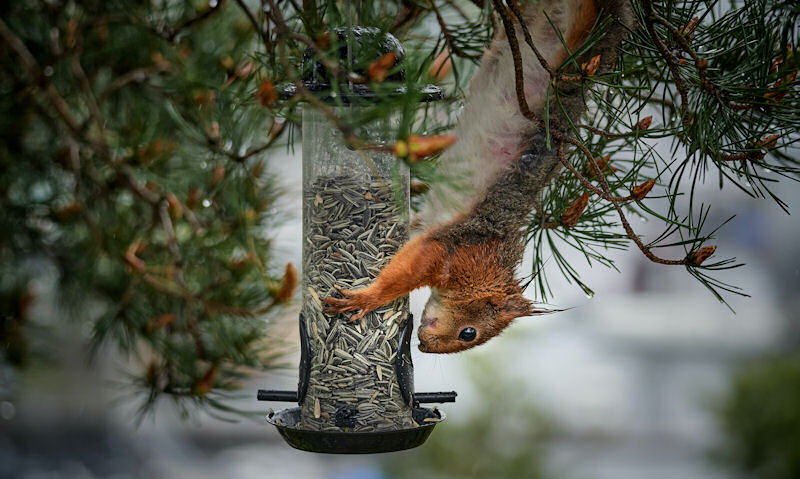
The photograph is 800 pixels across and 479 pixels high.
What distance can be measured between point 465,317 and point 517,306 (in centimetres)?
6

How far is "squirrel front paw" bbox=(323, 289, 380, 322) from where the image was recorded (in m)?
0.97

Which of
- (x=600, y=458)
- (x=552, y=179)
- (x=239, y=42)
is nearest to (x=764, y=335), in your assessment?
(x=600, y=458)

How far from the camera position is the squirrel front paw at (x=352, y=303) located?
97 cm

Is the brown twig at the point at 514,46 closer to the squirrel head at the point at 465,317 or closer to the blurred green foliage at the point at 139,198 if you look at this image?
the squirrel head at the point at 465,317

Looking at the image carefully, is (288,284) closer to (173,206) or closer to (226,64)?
(173,206)

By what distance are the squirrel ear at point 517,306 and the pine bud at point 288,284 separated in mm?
285

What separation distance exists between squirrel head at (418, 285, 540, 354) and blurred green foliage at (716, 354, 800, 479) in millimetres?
2358

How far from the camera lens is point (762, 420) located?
10.4 ft

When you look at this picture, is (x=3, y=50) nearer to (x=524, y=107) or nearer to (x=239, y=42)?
(x=239, y=42)

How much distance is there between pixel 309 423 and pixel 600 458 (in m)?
3.52

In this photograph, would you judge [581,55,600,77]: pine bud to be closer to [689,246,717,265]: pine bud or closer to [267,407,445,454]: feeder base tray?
[689,246,717,265]: pine bud

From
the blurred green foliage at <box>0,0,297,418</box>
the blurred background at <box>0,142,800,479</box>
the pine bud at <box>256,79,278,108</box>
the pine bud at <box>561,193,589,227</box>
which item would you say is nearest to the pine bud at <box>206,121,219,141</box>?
the blurred green foliage at <box>0,0,297,418</box>

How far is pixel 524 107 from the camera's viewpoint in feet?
2.34

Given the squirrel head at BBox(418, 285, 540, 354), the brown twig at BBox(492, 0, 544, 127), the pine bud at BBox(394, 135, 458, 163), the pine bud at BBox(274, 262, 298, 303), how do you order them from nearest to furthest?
the pine bud at BBox(394, 135, 458, 163)
the brown twig at BBox(492, 0, 544, 127)
the squirrel head at BBox(418, 285, 540, 354)
the pine bud at BBox(274, 262, 298, 303)
